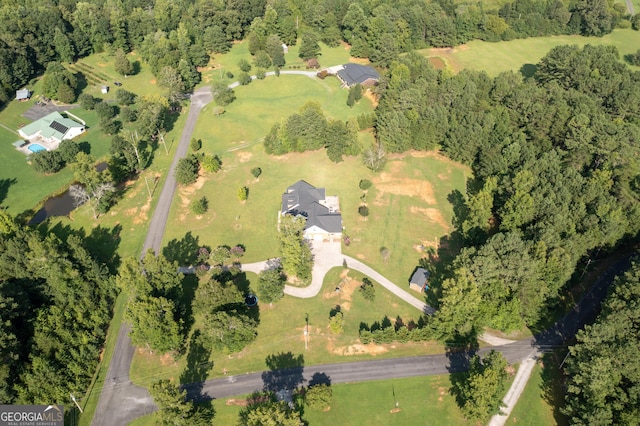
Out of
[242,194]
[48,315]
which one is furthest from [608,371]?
[48,315]

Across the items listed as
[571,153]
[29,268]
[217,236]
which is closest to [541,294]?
[571,153]

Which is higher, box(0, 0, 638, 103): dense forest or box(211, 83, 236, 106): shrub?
box(0, 0, 638, 103): dense forest

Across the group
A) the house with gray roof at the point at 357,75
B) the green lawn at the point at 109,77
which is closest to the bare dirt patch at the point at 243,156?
the green lawn at the point at 109,77

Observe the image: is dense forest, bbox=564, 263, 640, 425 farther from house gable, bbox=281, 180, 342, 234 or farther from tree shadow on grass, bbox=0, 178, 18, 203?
tree shadow on grass, bbox=0, 178, 18, 203

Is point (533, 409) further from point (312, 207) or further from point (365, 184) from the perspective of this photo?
point (365, 184)

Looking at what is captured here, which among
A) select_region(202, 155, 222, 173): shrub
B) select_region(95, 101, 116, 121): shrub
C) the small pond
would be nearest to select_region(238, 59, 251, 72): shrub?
select_region(95, 101, 116, 121): shrub

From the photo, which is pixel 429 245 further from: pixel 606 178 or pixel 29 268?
pixel 29 268
